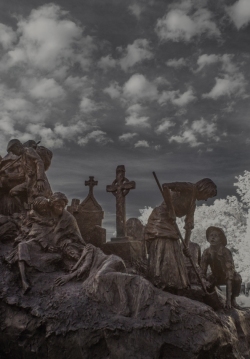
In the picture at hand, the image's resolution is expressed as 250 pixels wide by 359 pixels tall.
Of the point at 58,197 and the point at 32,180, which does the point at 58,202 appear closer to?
the point at 58,197

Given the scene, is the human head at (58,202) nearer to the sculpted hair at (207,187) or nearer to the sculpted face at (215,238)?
the sculpted hair at (207,187)

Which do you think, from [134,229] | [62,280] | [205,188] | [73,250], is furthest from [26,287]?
[134,229]

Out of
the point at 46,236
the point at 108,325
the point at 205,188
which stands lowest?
the point at 108,325

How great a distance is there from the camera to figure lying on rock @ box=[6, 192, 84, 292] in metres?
6.47

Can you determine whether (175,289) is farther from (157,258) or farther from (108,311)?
(108,311)

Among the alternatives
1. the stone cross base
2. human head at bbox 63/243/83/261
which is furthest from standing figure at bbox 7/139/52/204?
human head at bbox 63/243/83/261

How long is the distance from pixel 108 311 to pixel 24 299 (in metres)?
1.60

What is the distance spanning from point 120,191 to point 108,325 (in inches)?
262

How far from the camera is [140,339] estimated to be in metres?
4.94

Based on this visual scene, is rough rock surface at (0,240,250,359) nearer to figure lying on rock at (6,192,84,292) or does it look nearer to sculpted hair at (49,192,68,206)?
figure lying on rock at (6,192,84,292)

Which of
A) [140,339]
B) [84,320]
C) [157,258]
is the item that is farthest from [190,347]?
[157,258]

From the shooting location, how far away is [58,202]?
718cm

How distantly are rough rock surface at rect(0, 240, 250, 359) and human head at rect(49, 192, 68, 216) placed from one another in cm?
183

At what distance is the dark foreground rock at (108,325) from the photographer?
16.3 ft
